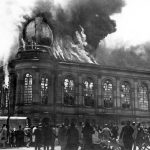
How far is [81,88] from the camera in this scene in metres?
50.1

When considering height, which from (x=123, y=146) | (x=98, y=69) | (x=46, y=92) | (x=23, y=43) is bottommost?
(x=123, y=146)

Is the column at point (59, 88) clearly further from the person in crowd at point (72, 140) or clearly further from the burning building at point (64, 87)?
the person in crowd at point (72, 140)

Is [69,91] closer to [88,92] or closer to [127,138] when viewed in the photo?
[88,92]

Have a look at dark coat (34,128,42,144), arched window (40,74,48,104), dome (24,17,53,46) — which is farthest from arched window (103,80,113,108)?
dark coat (34,128,42,144)

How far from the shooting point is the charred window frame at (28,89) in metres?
46.1

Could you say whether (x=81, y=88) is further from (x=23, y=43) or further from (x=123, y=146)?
(x=123, y=146)

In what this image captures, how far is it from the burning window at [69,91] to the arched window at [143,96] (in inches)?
446

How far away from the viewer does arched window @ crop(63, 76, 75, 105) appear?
49094mm

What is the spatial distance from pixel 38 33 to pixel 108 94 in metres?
13.0

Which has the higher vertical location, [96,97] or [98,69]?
[98,69]

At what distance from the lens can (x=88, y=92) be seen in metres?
50.9

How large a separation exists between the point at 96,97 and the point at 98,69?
12.7 feet

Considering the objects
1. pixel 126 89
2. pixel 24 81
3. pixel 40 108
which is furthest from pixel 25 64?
pixel 126 89

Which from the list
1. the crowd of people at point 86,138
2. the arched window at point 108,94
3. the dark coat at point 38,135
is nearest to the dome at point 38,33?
the arched window at point 108,94
